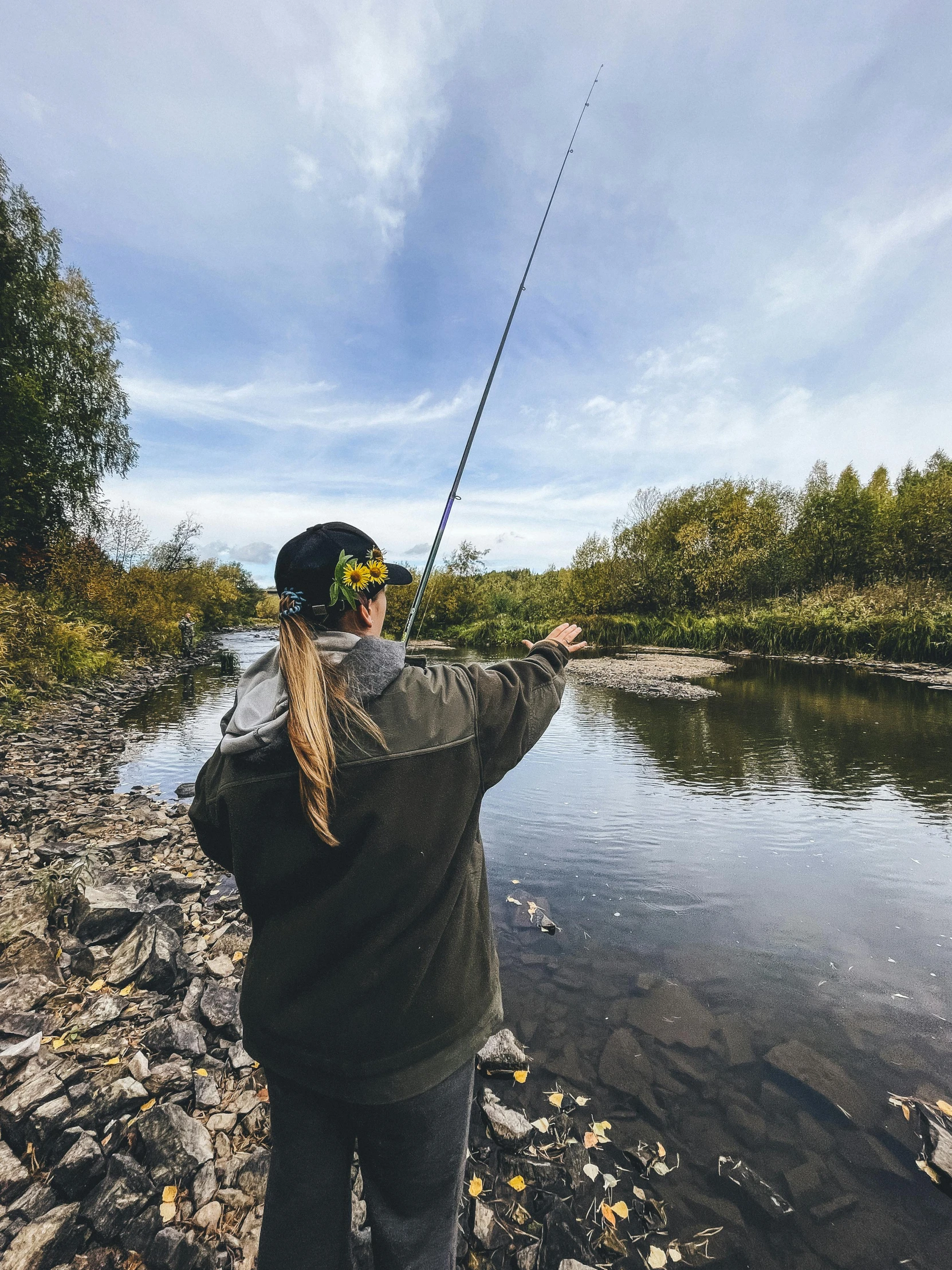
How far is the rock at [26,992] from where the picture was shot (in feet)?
10.8

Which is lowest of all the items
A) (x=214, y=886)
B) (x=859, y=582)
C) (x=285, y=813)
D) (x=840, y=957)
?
(x=840, y=957)

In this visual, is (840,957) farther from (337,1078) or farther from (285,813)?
(285,813)

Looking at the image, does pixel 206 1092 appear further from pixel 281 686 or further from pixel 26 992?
pixel 281 686

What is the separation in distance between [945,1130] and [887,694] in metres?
17.3

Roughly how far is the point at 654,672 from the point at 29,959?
23165mm

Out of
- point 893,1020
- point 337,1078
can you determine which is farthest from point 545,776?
point 337,1078

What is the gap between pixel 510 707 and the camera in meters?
1.65

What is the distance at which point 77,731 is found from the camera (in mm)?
11242

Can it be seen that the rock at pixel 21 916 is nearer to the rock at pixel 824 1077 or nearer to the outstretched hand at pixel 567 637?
the outstretched hand at pixel 567 637

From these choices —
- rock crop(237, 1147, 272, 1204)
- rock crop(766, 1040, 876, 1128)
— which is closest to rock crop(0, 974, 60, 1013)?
rock crop(237, 1147, 272, 1204)

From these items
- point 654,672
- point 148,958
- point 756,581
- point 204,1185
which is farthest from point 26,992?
point 756,581

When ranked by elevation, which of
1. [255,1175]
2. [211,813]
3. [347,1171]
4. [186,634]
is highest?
[211,813]

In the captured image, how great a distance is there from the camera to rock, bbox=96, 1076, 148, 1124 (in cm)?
269

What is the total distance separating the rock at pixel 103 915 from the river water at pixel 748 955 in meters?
2.91
